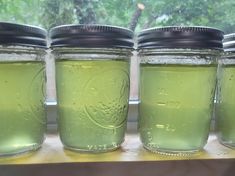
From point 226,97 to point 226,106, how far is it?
14 mm

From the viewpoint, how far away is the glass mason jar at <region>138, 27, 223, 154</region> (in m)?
0.47

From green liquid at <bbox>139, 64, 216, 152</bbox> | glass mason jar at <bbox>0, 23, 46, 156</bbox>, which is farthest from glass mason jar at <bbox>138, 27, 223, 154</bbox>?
glass mason jar at <bbox>0, 23, 46, 156</bbox>

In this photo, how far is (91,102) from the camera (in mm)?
487

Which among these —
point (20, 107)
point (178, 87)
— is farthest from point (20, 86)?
point (178, 87)

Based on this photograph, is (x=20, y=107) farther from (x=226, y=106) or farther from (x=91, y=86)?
(x=226, y=106)

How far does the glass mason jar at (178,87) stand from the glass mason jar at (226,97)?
0.15 ft

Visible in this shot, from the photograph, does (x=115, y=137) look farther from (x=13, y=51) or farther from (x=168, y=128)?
(x=13, y=51)

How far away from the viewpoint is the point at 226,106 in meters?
0.54

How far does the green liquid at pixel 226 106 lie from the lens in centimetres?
54

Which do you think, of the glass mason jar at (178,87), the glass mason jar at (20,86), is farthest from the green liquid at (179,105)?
the glass mason jar at (20,86)

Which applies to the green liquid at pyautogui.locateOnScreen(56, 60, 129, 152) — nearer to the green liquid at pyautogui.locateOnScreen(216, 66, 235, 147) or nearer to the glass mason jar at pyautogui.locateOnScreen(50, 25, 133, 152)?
the glass mason jar at pyautogui.locateOnScreen(50, 25, 133, 152)

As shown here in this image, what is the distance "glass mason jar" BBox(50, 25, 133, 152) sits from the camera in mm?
473

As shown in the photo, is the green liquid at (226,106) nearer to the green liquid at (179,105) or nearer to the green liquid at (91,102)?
the green liquid at (179,105)

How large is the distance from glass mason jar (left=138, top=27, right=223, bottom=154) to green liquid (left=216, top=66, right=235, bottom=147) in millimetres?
49
